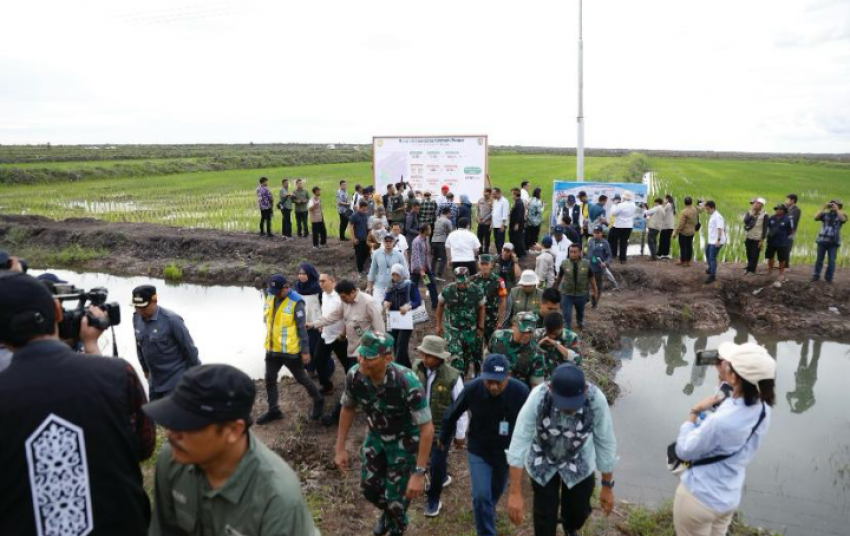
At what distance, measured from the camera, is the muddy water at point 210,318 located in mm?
8531

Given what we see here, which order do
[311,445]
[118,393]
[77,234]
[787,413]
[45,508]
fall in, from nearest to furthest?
[45,508] < [118,393] < [311,445] < [787,413] < [77,234]

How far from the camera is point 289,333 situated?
5.48 meters

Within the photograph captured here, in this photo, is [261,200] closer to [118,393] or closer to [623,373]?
[623,373]

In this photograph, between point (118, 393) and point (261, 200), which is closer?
point (118, 393)

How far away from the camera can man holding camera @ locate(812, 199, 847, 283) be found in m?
9.97

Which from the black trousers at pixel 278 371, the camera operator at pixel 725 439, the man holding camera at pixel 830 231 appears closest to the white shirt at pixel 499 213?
the man holding camera at pixel 830 231

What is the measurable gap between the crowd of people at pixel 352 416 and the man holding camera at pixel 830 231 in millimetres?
5558

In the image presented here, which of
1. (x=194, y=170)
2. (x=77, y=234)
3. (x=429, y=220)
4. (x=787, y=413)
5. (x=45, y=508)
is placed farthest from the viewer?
(x=194, y=170)

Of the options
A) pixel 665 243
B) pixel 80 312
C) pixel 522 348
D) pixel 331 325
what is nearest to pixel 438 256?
pixel 331 325

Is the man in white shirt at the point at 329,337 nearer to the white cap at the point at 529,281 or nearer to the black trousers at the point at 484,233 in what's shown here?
the white cap at the point at 529,281

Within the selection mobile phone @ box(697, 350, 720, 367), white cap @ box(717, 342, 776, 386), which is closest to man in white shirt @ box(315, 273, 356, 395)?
Result: mobile phone @ box(697, 350, 720, 367)

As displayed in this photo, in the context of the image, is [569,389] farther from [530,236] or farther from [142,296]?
[530,236]

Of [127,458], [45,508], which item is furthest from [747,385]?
[45,508]

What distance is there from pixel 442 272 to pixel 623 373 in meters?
4.76
